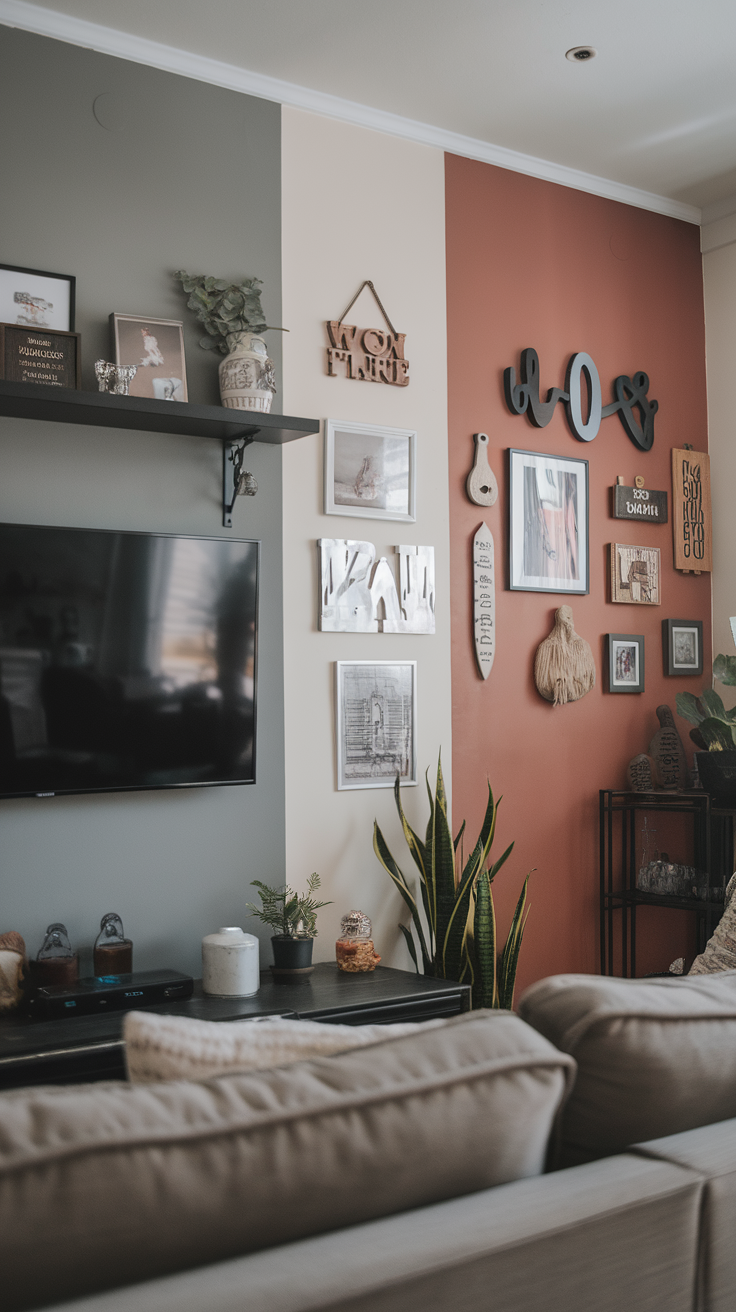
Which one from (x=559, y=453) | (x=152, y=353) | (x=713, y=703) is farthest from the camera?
(x=559, y=453)

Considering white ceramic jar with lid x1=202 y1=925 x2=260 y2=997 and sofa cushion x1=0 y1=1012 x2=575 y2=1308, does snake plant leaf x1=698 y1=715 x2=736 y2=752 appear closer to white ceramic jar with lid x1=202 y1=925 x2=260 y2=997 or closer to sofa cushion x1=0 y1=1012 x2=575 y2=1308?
white ceramic jar with lid x1=202 y1=925 x2=260 y2=997

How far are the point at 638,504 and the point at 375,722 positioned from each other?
4.57 feet

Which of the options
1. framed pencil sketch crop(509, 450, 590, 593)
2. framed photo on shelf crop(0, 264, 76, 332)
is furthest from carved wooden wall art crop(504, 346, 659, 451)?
framed photo on shelf crop(0, 264, 76, 332)

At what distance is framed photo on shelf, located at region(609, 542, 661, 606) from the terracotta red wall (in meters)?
0.04

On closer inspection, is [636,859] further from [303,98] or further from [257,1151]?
[257,1151]

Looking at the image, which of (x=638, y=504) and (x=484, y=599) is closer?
(x=484, y=599)

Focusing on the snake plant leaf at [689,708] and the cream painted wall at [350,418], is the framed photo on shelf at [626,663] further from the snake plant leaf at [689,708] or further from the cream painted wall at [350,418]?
the cream painted wall at [350,418]

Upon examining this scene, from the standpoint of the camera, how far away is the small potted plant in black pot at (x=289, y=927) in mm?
2787

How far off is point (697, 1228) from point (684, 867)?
2812mm

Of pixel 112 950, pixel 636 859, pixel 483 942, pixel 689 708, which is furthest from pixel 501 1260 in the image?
pixel 636 859

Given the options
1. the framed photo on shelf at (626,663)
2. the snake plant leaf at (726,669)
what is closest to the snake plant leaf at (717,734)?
the snake plant leaf at (726,669)

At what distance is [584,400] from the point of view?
12.3 ft

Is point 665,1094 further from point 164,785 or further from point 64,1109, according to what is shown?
point 164,785

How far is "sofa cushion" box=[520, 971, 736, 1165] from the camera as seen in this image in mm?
990
